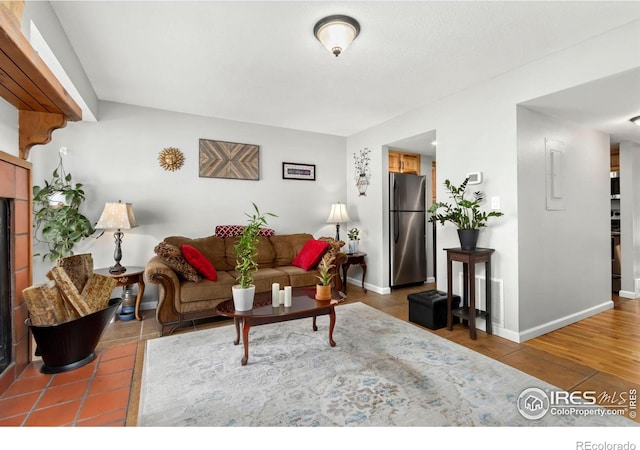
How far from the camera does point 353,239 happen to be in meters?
4.77

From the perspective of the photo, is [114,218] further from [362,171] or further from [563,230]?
[563,230]

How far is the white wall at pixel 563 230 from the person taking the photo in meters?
2.77

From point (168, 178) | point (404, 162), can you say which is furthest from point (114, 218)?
point (404, 162)

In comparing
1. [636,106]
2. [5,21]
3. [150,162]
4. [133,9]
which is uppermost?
[133,9]

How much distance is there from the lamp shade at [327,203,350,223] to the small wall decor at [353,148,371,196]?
1.50 feet

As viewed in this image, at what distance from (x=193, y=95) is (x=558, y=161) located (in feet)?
13.1

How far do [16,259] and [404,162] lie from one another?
4.66 m

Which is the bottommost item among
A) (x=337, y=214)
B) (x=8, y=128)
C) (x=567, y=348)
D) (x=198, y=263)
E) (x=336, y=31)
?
(x=567, y=348)

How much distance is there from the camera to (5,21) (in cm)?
78

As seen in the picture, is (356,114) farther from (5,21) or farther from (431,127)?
(5,21)

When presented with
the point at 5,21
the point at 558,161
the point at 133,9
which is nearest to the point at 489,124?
the point at 558,161

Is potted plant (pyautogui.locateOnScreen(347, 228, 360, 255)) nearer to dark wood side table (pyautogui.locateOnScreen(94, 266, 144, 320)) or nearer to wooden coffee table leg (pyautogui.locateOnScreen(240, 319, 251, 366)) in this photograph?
wooden coffee table leg (pyautogui.locateOnScreen(240, 319, 251, 366))

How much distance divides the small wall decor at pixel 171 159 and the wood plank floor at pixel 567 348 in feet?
6.03

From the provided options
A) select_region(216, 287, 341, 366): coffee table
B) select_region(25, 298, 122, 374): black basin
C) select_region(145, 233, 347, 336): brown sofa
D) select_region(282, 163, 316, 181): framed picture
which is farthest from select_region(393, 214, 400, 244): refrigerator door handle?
select_region(25, 298, 122, 374): black basin
